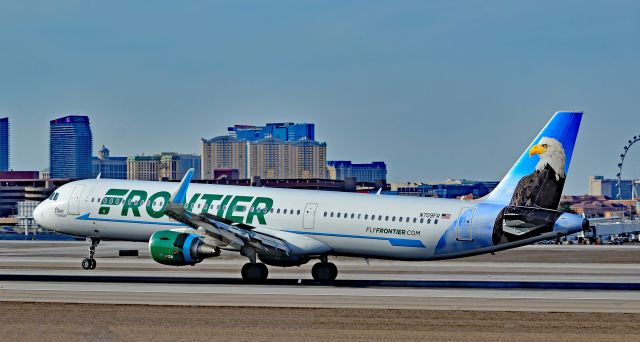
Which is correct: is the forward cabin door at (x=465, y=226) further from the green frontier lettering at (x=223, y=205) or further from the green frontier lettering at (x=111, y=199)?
the green frontier lettering at (x=111, y=199)

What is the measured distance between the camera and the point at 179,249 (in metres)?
48.6

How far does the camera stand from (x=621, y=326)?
34.4 metres

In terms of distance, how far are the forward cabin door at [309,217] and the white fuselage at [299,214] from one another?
0.13 feet

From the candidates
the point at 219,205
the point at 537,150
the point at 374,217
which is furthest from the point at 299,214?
the point at 537,150

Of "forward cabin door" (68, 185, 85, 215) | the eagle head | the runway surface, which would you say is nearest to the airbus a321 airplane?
the eagle head

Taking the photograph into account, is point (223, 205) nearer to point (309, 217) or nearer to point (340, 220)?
point (309, 217)

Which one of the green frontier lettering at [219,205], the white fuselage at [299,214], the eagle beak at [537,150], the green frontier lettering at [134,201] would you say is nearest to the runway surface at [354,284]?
the white fuselage at [299,214]

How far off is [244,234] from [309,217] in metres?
3.35

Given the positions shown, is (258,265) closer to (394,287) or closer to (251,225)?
(251,225)

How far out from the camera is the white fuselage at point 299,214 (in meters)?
49.7

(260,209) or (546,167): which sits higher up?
(546,167)

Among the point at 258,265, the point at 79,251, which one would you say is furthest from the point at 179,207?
the point at 79,251

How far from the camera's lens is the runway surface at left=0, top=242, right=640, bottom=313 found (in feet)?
133

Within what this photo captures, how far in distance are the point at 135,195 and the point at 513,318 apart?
23.0m
